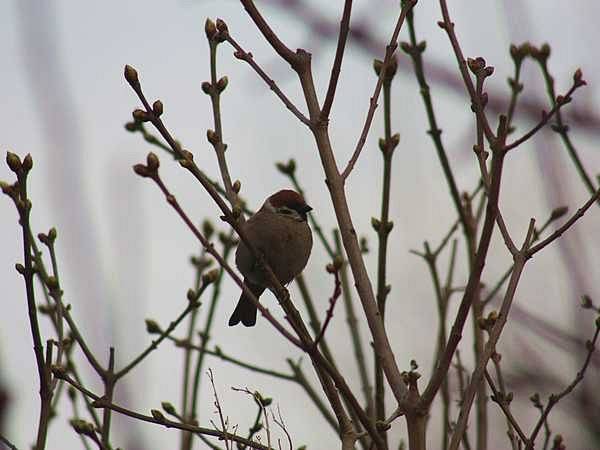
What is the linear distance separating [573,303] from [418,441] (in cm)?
101

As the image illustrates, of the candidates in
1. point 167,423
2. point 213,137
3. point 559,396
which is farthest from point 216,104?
point 559,396

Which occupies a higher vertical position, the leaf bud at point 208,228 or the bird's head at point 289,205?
the bird's head at point 289,205

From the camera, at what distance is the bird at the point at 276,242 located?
16.1 ft

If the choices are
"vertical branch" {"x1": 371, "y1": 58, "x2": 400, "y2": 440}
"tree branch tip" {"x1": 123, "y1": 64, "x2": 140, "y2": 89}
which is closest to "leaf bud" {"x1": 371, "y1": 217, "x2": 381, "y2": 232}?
"vertical branch" {"x1": 371, "y1": 58, "x2": 400, "y2": 440}

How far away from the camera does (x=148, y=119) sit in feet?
9.53

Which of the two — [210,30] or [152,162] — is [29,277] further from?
[210,30]

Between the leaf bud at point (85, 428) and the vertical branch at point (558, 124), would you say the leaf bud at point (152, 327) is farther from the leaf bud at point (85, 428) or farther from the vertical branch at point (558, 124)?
the vertical branch at point (558, 124)

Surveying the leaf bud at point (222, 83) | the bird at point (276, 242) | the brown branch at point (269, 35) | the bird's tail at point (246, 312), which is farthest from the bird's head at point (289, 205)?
the brown branch at point (269, 35)

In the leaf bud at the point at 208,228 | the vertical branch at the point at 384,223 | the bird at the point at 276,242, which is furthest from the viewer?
the bird at the point at 276,242

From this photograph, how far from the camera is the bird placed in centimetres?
489

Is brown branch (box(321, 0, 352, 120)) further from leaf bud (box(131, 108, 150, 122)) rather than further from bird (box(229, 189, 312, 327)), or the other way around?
bird (box(229, 189, 312, 327))

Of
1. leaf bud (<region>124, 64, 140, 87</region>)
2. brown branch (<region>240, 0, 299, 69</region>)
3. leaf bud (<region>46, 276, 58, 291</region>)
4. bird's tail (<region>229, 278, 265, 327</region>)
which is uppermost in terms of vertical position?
bird's tail (<region>229, 278, 265, 327</region>)

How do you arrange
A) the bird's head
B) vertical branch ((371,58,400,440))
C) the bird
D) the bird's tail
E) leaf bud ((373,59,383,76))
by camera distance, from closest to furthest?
vertical branch ((371,58,400,440))
leaf bud ((373,59,383,76))
the bird
the bird's head
the bird's tail

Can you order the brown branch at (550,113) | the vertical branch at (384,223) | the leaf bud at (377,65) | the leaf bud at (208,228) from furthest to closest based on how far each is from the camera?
the leaf bud at (208,228)
the leaf bud at (377,65)
the vertical branch at (384,223)
the brown branch at (550,113)
